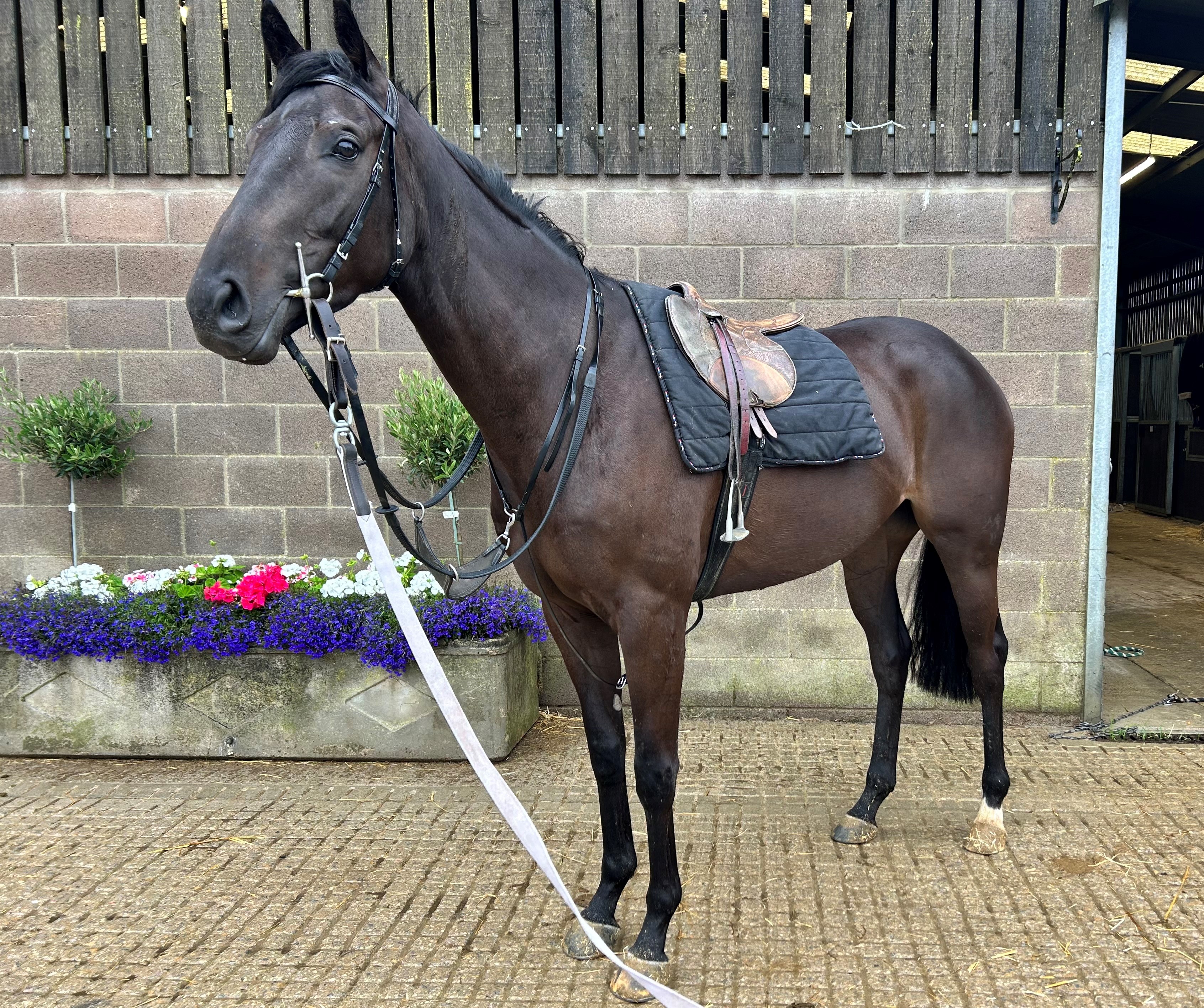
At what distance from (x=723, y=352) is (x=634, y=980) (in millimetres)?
1697

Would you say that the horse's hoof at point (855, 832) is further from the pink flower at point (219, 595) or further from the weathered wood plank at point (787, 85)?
the weathered wood plank at point (787, 85)

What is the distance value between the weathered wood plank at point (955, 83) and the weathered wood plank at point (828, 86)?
46 centimetres

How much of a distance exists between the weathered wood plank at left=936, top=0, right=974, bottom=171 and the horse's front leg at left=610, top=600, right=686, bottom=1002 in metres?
3.17

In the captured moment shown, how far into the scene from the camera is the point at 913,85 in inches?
167

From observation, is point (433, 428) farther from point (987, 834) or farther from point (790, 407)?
point (987, 834)

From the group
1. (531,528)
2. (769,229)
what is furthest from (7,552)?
(769,229)

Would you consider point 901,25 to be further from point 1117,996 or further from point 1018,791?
point 1117,996

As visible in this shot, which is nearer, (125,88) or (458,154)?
(458,154)

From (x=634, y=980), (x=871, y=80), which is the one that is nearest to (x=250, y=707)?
(x=634, y=980)

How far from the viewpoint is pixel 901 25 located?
13.9 feet

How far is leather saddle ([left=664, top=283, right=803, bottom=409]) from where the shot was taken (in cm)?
245

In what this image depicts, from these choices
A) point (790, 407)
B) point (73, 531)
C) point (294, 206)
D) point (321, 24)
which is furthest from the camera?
point (73, 531)

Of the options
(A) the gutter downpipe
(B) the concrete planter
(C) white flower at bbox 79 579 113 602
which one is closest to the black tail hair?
(A) the gutter downpipe

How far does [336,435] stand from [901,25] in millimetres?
3885
